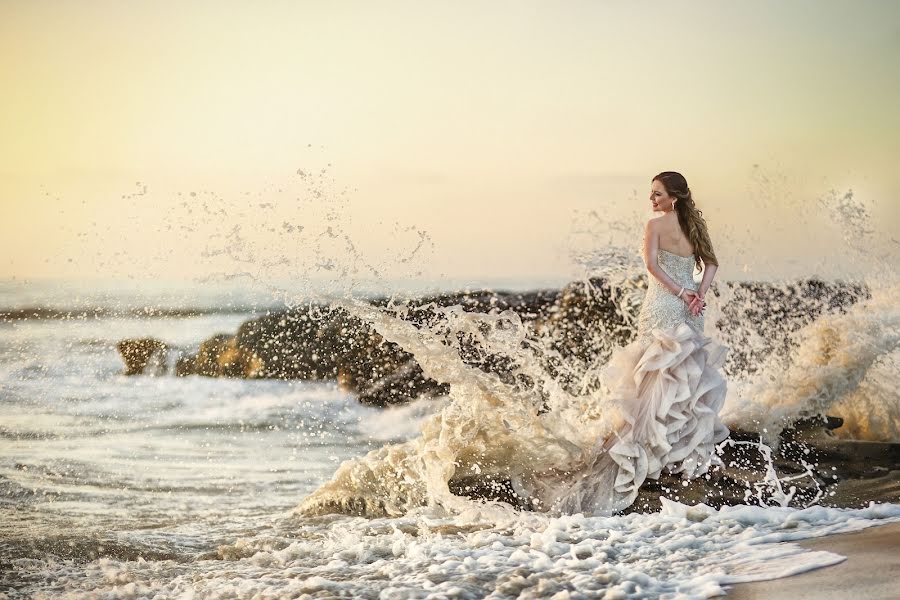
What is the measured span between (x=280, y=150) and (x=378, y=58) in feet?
5.92

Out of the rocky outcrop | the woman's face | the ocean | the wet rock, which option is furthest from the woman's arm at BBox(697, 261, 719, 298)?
the wet rock

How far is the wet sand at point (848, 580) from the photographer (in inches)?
113

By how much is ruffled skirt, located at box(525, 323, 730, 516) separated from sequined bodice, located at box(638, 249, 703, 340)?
0.06m

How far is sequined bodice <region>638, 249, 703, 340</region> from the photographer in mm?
4598

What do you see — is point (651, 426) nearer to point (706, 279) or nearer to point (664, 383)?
point (664, 383)

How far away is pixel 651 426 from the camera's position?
4.44 m

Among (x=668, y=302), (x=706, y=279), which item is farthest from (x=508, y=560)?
(x=706, y=279)

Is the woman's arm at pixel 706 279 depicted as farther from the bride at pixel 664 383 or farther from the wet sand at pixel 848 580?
the wet sand at pixel 848 580

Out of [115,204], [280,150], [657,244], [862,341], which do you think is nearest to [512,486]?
[657,244]

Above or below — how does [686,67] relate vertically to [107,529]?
above

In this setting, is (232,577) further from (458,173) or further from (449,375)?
(458,173)

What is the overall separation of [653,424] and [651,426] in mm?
21

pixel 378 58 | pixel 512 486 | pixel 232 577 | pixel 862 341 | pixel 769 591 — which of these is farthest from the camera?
pixel 378 58

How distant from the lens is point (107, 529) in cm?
528
